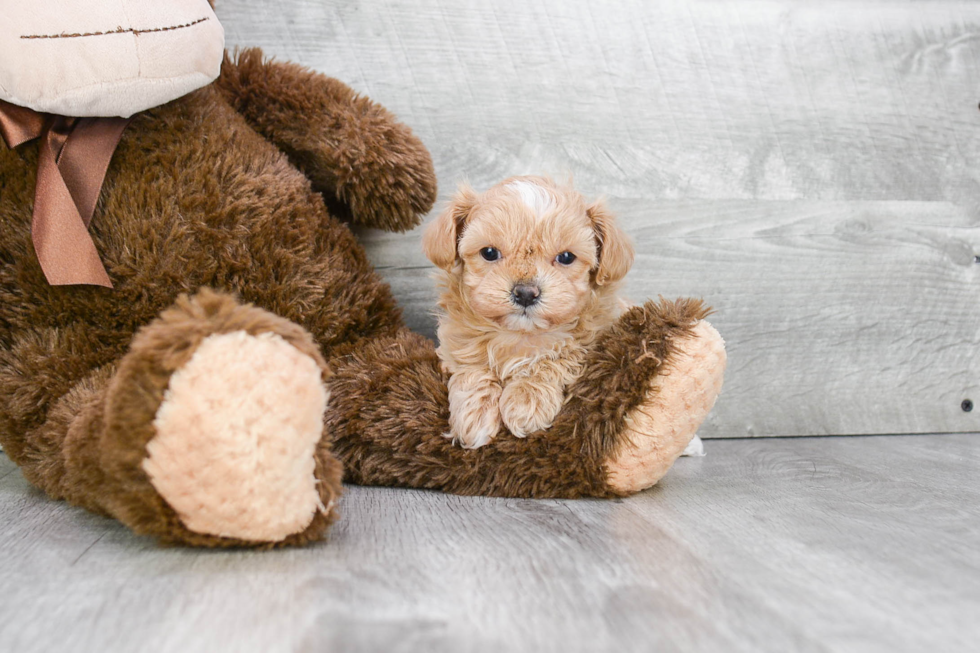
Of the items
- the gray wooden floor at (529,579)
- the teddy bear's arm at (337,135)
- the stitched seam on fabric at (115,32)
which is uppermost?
the stitched seam on fabric at (115,32)

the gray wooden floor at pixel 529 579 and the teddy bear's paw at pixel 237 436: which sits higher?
the teddy bear's paw at pixel 237 436

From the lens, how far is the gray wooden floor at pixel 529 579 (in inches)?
31.5

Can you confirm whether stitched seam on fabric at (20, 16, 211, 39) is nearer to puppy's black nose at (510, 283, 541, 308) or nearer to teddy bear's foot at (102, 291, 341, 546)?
teddy bear's foot at (102, 291, 341, 546)

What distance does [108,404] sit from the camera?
99cm

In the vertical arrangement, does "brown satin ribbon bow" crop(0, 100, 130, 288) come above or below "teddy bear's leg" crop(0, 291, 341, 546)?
above

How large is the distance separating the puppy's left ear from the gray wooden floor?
0.37 meters

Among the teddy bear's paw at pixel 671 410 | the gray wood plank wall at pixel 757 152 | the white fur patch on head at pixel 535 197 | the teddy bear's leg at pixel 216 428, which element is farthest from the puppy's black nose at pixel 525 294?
the gray wood plank wall at pixel 757 152

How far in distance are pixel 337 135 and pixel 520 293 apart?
0.56 meters

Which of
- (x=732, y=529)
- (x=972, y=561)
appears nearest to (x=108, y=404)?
(x=732, y=529)

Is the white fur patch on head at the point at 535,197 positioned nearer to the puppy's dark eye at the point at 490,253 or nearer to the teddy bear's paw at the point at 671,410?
the puppy's dark eye at the point at 490,253

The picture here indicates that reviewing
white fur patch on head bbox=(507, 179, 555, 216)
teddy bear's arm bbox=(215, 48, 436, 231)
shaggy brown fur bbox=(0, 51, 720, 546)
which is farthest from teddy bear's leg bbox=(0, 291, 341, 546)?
teddy bear's arm bbox=(215, 48, 436, 231)

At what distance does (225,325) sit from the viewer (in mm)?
968

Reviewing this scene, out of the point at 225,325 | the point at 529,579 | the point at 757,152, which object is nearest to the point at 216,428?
the point at 225,325

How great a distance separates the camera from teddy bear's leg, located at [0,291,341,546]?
3.09ft
